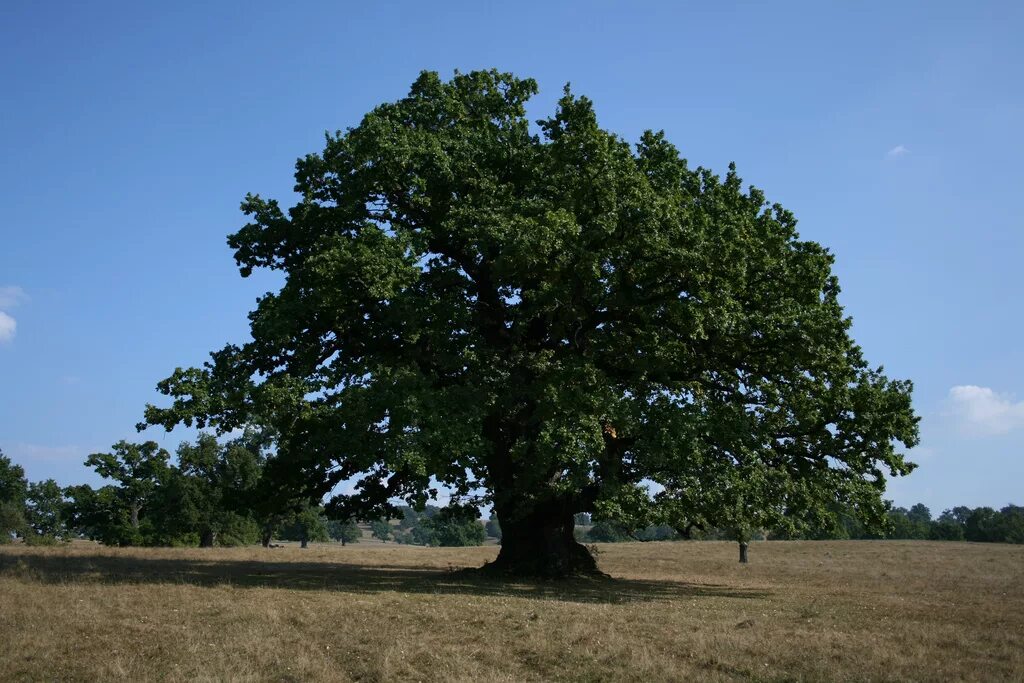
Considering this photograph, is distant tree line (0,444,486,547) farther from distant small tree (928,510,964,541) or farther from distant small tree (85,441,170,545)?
distant small tree (928,510,964,541)

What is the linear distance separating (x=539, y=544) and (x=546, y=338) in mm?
7755

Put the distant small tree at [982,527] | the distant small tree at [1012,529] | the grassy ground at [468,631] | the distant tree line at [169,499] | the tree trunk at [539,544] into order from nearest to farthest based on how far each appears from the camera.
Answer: the grassy ground at [468,631] → the tree trunk at [539,544] → the distant tree line at [169,499] → the distant small tree at [1012,529] → the distant small tree at [982,527]

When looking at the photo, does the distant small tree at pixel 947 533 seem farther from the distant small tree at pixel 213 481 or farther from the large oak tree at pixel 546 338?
the large oak tree at pixel 546 338

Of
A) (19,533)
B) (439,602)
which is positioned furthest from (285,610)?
(19,533)

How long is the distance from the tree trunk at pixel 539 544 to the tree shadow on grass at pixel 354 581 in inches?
33.8

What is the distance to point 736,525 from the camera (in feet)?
75.1

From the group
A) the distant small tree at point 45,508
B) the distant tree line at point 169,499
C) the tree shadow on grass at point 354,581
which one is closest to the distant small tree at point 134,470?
the distant tree line at point 169,499

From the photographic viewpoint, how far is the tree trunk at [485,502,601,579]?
27.8 meters

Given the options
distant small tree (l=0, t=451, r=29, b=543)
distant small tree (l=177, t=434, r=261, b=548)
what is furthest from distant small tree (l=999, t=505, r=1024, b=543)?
distant small tree (l=0, t=451, r=29, b=543)

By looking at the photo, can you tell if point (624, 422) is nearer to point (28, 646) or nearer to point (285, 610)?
point (285, 610)

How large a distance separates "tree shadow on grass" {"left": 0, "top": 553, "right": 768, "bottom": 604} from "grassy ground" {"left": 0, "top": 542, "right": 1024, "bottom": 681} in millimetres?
154

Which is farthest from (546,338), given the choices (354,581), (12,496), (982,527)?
(12,496)

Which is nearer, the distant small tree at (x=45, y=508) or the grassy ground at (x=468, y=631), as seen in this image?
the grassy ground at (x=468, y=631)

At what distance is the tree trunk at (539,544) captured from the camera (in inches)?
1093
